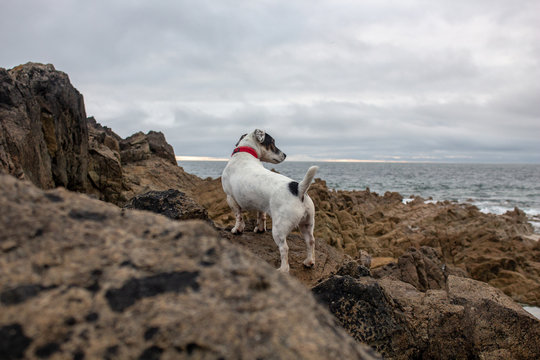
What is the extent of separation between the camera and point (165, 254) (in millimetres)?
1418

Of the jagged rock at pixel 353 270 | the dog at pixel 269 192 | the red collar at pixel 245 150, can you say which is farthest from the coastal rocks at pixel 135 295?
the red collar at pixel 245 150

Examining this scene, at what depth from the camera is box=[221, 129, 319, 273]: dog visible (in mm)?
4441

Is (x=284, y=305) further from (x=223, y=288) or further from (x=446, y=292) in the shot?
(x=446, y=292)

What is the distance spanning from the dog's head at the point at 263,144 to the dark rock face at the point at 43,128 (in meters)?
3.28

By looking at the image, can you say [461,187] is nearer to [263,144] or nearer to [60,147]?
[263,144]

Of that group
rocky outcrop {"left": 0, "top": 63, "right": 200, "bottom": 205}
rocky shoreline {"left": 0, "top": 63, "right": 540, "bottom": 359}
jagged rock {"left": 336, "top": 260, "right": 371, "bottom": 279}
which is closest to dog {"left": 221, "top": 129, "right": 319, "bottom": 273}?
rocky shoreline {"left": 0, "top": 63, "right": 540, "bottom": 359}

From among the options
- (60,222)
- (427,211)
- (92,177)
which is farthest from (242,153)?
(427,211)

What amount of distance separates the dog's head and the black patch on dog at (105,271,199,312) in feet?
15.2

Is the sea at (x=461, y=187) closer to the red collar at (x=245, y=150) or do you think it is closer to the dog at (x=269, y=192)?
the dog at (x=269, y=192)

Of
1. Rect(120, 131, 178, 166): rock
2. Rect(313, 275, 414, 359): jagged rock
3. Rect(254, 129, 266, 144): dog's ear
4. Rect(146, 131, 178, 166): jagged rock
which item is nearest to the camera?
Rect(313, 275, 414, 359): jagged rock

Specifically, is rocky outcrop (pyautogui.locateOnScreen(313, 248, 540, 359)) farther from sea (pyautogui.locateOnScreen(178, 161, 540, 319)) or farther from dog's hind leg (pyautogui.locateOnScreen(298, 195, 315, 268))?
sea (pyautogui.locateOnScreen(178, 161, 540, 319))

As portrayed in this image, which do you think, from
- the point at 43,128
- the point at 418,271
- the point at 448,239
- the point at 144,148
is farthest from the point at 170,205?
the point at 144,148

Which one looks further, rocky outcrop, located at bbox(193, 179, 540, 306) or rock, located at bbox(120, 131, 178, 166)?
rock, located at bbox(120, 131, 178, 166)

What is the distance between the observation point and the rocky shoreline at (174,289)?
3.67ft
